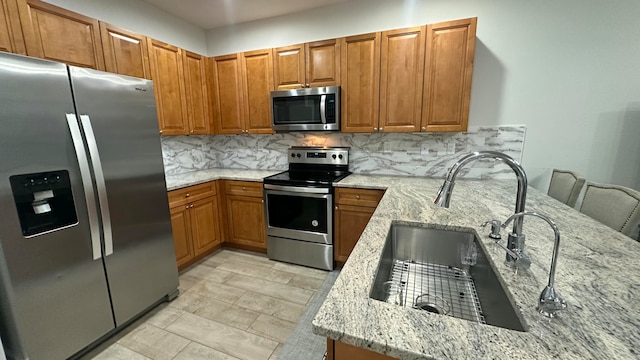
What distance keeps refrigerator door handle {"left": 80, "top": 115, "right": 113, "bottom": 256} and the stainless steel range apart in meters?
1.36

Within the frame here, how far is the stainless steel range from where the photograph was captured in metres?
2.59

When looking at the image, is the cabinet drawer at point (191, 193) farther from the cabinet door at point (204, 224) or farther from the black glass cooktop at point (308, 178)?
the black glass cooktop at point (308, 178)

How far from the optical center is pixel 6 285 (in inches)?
51.9

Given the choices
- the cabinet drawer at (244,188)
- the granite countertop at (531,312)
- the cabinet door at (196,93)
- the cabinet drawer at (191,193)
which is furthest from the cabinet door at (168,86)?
the granite countertop at (531,312)

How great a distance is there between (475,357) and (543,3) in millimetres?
2966

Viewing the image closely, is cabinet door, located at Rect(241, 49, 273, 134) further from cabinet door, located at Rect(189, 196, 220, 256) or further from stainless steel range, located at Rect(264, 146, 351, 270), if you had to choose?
cabinet door, located at Rect(189, 196, 220, 256)

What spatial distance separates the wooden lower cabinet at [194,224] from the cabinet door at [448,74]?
2421 mm

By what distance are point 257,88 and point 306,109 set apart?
2.29 ft

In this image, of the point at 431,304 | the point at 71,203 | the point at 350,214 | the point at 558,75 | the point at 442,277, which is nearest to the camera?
the point at 431,304

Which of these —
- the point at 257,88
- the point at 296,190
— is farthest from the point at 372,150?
the point at 257,88

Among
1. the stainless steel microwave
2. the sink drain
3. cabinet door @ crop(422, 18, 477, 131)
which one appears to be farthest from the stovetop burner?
the sink drain

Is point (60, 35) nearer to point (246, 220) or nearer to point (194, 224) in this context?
point (194, 224)

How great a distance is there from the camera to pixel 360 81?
254 cm

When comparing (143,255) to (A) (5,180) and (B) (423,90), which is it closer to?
(A) (5,180)
